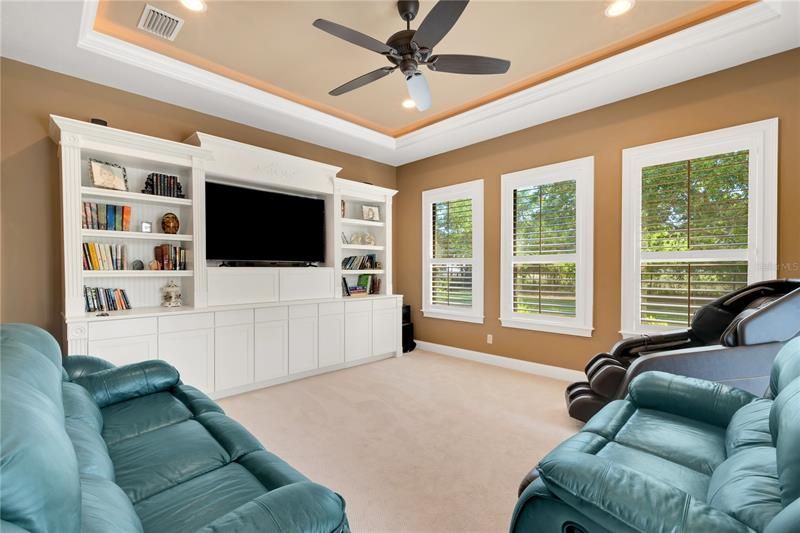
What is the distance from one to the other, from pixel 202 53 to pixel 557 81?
10.1 ft

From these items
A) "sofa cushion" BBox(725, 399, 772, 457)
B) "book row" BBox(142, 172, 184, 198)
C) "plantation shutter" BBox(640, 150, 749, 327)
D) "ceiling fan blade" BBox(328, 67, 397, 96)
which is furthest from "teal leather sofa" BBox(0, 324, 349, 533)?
"plantation shutter" BBox(640, 150, 749, 327)

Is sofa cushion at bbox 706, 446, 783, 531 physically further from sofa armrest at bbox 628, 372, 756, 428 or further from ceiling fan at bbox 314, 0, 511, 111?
ceiling fan at bbox 314, 0, 511, 111

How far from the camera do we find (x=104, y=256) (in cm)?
313

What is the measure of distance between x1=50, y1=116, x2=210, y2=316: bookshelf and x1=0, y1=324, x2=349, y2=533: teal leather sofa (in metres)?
1.19

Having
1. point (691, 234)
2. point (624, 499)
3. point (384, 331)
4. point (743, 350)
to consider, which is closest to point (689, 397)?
point (743, 350)

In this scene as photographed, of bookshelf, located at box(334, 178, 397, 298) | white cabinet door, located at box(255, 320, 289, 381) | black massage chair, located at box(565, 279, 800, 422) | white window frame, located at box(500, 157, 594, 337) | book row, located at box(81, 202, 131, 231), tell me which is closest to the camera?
black massage chair, located at box(565, 279, 800, 422)

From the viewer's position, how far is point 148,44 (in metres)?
2.96

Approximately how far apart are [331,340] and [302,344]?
38 centimetres

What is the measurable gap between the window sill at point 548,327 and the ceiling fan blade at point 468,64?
2651 mm

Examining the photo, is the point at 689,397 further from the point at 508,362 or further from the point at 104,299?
the point at 104,299

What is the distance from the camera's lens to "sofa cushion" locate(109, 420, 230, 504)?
130cm

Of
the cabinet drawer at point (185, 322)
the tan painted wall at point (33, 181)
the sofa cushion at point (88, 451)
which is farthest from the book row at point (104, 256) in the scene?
the sofa cushion at point (88, 451)

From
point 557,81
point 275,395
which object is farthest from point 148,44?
point 557,81

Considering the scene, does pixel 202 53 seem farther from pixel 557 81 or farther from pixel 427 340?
pixel 427 340
